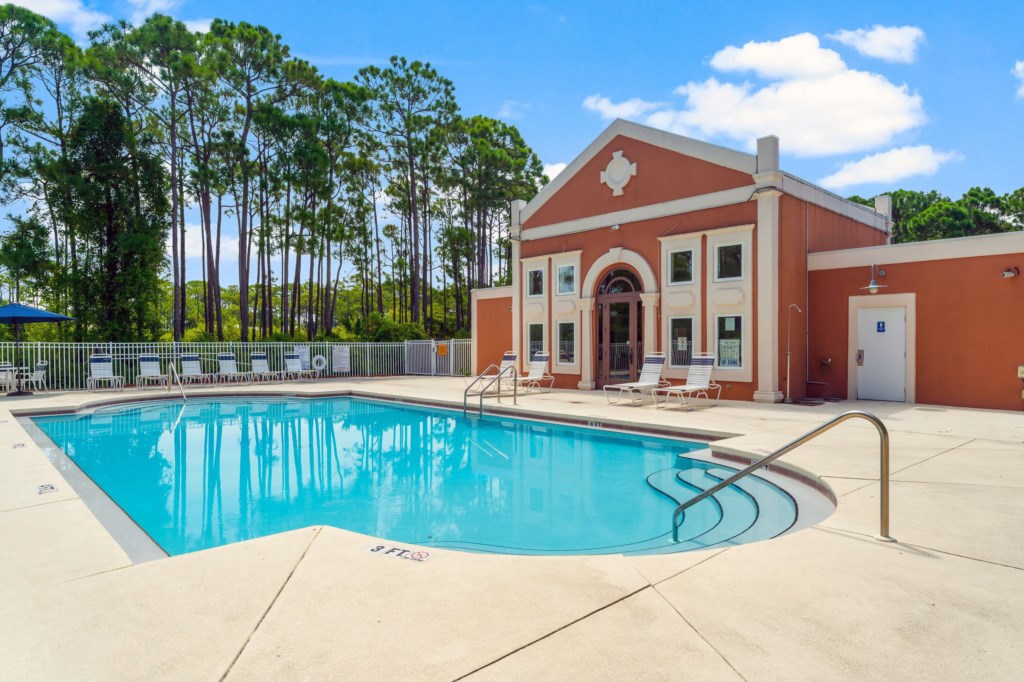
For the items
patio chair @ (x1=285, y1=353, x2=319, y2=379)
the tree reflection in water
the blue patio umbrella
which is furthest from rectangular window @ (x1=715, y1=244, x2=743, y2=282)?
the blue patio umbrella

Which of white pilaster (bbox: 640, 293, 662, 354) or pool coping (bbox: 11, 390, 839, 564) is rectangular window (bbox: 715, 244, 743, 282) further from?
pool coping (bbox: 11, 390, 839, 564)

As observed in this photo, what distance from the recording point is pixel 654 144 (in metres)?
13.9

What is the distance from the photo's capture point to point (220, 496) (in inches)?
240

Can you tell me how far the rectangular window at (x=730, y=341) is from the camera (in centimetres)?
1252

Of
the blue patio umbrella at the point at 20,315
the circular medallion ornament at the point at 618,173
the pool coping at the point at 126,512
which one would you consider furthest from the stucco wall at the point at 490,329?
the blue patio umbrella at the point at 20,315

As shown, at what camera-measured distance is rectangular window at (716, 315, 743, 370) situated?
12520 mm

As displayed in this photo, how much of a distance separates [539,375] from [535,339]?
1.60m

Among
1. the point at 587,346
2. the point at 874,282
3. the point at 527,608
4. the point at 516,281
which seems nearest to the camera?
the point at 527,608

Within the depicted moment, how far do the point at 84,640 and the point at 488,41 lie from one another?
11.8 m

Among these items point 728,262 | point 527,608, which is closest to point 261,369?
point 728,262

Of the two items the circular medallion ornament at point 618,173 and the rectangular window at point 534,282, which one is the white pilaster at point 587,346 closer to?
the rectangular window at point 534,282

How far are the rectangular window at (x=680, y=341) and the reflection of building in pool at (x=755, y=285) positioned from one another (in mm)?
25

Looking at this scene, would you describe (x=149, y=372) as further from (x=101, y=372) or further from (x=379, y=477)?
(x=379, y=477)

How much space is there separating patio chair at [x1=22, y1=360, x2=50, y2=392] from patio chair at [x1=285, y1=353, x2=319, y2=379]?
588 centimetres
